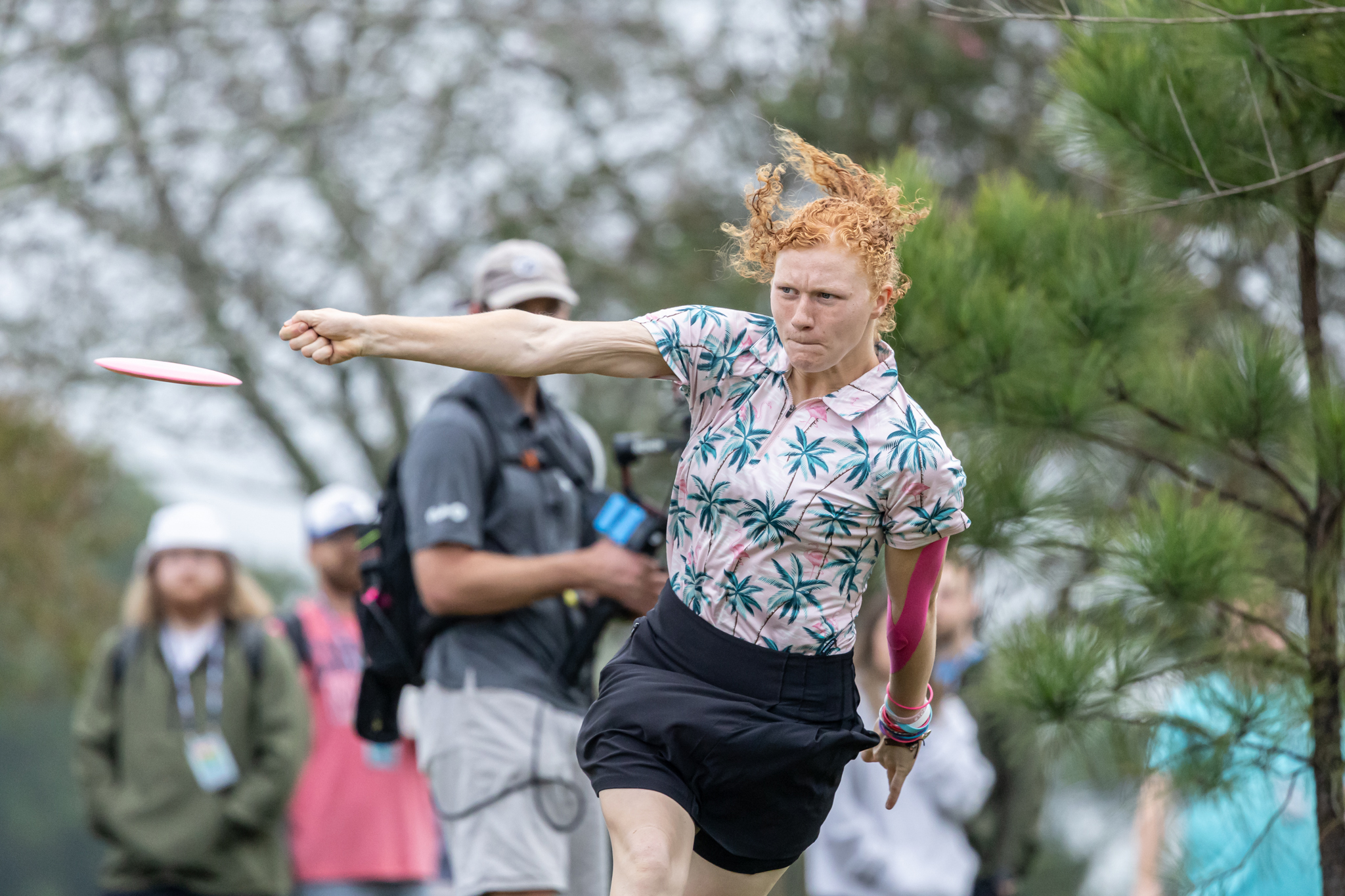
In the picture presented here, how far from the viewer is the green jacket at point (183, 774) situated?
5.05 metres

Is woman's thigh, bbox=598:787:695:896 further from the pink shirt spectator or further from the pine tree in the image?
the pink shirt spectator

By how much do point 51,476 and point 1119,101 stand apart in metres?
10.0

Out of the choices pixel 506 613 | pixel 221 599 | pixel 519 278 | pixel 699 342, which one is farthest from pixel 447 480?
pixel 221 599

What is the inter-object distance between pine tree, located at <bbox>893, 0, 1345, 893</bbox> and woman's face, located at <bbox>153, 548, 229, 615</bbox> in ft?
9.54

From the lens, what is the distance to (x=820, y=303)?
2492mm

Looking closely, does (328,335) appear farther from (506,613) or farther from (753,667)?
(506,613)

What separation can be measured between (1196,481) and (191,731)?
11.2 ft

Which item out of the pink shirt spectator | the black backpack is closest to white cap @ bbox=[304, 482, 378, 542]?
the pink shirt spectator

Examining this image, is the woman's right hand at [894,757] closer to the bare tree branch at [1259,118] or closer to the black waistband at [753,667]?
the black waistband at [753,667]

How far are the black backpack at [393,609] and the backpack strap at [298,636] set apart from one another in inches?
78.8

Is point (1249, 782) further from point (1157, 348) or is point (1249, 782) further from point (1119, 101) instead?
point (1119, 101)

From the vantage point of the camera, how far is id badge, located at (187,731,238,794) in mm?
5137

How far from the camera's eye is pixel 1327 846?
3375mm

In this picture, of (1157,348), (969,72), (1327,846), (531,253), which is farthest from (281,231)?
(1327,846)
